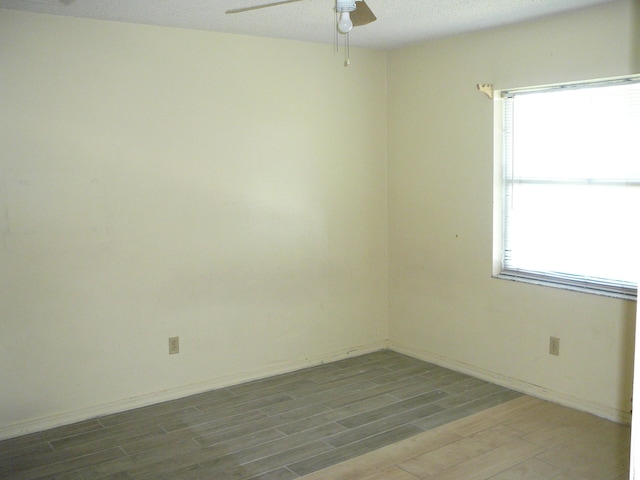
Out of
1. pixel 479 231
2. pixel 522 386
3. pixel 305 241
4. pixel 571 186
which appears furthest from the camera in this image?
pixel 305 241

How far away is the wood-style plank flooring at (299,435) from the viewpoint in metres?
3.15

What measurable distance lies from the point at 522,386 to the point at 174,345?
2391 mm

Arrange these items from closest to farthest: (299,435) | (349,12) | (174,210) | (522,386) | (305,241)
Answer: (349,12) → (299,435) → (174,210) → (522,386) → (305,241)

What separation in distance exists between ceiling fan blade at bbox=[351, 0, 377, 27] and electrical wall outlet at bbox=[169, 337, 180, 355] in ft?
8.08

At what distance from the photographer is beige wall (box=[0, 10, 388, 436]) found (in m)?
3.55

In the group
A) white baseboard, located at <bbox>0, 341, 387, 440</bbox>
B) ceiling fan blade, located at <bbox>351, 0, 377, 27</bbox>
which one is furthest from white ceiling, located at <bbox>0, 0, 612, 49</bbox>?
white baseboard, located at <bbox>0, 341, 387, 440</bbox>

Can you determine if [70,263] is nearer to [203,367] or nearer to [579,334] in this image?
[203,367]

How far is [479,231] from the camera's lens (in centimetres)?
434

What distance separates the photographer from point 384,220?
5.07 meters

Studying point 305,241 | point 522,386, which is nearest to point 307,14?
point 305,241

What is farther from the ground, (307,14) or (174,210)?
(307,14)

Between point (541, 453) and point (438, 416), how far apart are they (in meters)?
0.69

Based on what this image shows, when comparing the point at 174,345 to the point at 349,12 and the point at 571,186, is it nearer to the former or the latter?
the point at 349,12

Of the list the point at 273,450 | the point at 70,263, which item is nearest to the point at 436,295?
the point at 273,450
